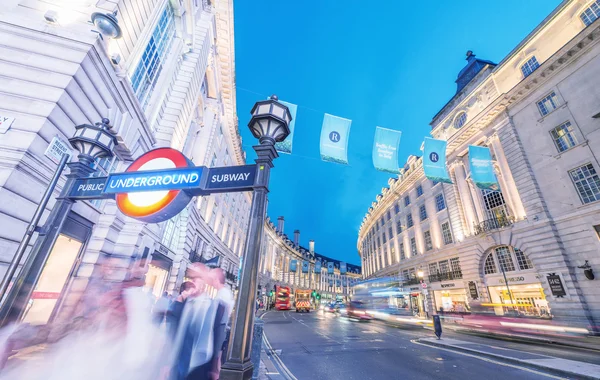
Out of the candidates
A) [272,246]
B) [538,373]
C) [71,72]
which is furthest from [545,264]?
[272,246]

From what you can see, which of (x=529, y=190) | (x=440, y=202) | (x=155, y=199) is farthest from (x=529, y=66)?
(x=155, y=199)

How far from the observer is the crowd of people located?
3699 millimetres

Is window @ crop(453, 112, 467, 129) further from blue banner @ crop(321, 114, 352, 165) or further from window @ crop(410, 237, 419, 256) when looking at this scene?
blue banner @ crop(321, 114, 352, 165)

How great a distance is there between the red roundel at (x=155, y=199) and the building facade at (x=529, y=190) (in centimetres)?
2378

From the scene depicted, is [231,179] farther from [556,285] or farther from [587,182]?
[587,182]

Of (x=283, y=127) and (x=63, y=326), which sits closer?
(x=283, y=127)

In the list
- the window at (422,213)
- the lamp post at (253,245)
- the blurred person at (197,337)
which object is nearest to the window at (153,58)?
the lamp post at (253,245)

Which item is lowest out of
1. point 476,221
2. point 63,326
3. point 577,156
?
point 63,326

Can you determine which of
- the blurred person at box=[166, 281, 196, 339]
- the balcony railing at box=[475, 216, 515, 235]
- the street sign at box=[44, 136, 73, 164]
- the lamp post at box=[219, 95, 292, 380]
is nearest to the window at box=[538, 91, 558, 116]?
the balcony railing at box=[475, 216, 515, 235]

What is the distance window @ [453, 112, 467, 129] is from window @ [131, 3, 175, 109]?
92.5ft

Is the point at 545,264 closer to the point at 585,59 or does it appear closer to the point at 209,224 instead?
the point at 585,59

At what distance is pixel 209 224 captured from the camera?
23125 mm

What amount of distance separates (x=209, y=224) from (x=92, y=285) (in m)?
14.6

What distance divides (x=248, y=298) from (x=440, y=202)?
102 feet
